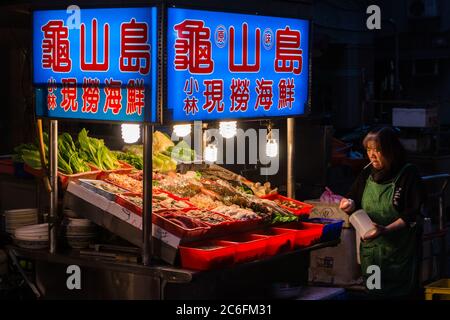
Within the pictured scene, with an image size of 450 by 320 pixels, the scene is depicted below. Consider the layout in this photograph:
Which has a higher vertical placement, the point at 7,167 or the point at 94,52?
the point at 94,52

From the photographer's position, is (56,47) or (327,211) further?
(327,211)

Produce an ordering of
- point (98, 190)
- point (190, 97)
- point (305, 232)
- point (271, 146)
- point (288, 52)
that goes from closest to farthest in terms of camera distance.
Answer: point (190, 97)
point (98, 190)
point (288, 52)
point (305, 232)
point (271, 146)

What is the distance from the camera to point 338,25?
33688mm

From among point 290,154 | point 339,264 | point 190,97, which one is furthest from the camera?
point 339,264

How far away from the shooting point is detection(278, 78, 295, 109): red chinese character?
7.52 meters

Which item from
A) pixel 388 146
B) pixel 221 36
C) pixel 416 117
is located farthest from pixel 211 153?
pixel 416 117

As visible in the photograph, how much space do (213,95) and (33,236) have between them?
222 centimetres

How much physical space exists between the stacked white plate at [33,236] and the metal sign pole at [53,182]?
165 mm

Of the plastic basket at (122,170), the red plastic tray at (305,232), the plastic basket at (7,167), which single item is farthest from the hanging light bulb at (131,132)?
the red plastic tray at (305,232)

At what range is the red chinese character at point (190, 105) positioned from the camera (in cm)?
628

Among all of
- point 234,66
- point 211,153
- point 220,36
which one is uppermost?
point 220,36

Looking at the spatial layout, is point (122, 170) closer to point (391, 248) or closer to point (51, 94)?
point (51, 94)

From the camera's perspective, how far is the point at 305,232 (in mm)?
7715

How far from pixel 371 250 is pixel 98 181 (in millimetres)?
2665
